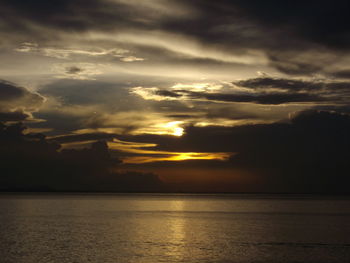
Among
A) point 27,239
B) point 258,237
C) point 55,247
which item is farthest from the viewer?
point 258,237

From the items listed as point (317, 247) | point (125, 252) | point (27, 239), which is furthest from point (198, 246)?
point (27, 239)

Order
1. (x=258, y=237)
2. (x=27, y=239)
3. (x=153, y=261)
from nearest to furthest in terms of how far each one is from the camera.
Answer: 1. (x=153, y=261)
2. (x=27, y=239)
3. (x=258, y=237)

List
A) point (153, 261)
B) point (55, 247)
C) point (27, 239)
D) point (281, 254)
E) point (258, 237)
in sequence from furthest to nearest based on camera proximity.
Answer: point (258, 237) < point (27, 239) < point (55, 247) < point (281, 254) < point (153, 261)

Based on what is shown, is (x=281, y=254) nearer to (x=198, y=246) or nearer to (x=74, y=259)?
(x=198, y=246)

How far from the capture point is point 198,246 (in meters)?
63.1

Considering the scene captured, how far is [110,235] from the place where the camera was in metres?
77.4

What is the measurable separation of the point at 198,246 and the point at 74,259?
1827 cm

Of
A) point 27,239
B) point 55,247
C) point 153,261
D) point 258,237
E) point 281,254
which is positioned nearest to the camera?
point 153,261

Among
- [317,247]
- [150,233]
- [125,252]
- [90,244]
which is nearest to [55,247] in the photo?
[90,244]

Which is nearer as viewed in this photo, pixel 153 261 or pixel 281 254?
pixel 153 261

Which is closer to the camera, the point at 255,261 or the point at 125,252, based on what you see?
the point at 255,261

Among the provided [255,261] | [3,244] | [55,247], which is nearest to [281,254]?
[255,261]

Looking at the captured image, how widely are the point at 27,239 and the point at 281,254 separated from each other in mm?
37607

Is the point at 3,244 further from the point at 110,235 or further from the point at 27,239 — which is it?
the point at 110,235
